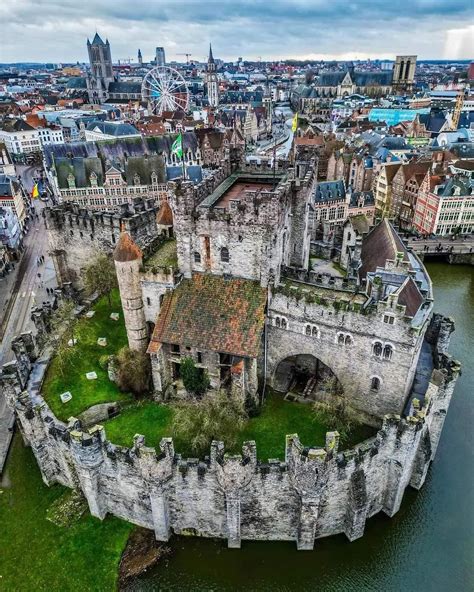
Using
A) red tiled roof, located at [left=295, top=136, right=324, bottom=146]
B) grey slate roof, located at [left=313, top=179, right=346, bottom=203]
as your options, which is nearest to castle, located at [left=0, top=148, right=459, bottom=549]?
grey slate roof, located at [left=313, top=179, right=346, bottom=203]

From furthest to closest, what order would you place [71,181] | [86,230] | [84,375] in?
[71,181] < [86,230] < [84,375]

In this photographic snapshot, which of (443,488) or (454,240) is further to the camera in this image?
(454,240)

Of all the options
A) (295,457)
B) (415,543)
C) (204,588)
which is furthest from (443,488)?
(204,588)

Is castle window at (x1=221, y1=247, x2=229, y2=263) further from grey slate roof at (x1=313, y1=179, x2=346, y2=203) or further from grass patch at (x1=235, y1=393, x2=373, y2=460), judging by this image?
grey slate roof at (x1=313, y1=179, x2=346, y2=203)

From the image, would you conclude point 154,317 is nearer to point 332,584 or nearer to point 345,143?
point 332,584

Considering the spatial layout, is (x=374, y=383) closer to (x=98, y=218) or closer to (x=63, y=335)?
(x=63, y=335)

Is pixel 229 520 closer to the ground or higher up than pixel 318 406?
closer to the ground

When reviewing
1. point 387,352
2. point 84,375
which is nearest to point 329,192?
point 387,352
